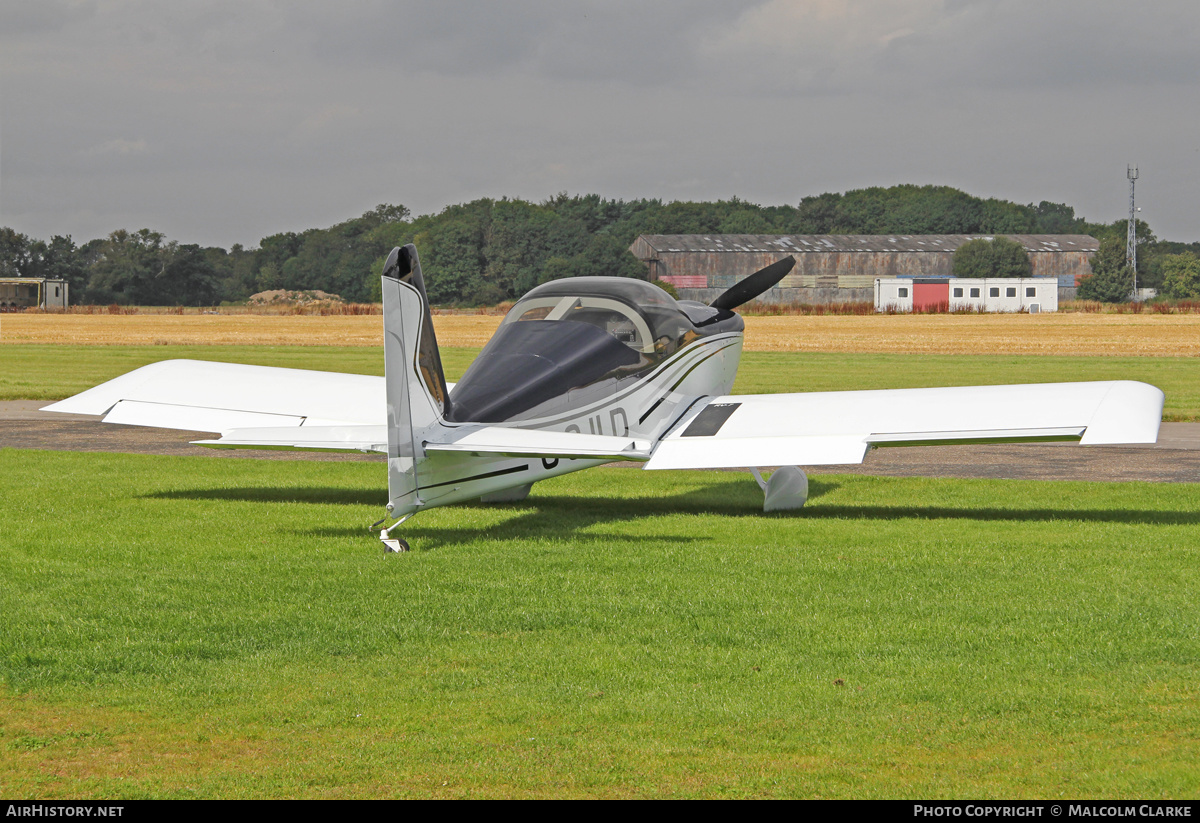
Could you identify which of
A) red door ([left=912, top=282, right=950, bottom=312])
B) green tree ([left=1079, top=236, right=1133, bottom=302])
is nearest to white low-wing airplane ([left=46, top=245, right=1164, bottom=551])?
red door ([left=912, top=282, right=950, bottom=312])

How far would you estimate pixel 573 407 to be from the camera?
1066 cm

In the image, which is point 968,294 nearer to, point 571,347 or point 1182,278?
point 1182,278

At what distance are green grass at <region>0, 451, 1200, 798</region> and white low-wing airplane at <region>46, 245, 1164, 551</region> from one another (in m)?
0.70

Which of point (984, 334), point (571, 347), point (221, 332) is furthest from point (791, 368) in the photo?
point (221, 332)

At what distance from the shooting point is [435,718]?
546cm

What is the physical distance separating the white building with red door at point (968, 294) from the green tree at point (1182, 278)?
2625 centimetres

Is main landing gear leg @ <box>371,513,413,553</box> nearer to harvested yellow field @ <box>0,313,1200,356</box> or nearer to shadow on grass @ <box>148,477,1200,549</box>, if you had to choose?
shadow on grass @ <box>148,477,1200,549</box>

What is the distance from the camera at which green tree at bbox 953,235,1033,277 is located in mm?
114625

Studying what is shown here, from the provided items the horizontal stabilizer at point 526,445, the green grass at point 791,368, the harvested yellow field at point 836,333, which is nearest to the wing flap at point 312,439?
the horizontal stabilizer at point 526,445

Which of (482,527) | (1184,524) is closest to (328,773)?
(482,527)

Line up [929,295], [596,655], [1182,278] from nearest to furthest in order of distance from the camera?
1. [596,655]
2. [929,295]
3. [1182,278]

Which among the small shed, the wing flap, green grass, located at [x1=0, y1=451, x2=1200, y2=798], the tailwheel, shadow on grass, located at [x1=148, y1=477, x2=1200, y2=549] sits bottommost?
shadow on grass, located at [x1=148, y1=477, x2=1200, y2=549]

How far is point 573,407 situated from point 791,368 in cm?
2697

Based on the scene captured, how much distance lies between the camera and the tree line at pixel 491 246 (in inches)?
4569
